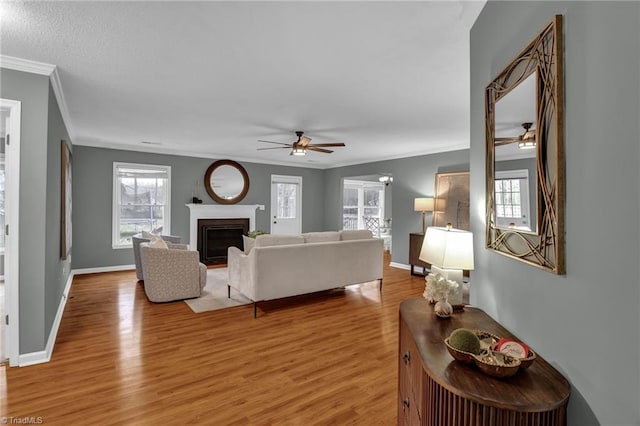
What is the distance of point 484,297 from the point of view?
1738mm

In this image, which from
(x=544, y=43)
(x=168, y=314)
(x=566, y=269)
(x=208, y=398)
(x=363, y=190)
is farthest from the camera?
(x=363, y=190)

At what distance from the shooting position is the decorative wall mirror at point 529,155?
1076 mm

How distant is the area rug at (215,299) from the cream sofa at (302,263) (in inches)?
8.4

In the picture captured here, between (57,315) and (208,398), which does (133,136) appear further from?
(208,398)

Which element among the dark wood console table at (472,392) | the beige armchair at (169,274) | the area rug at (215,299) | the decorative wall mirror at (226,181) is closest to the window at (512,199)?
the dark wood console table at (472,392)

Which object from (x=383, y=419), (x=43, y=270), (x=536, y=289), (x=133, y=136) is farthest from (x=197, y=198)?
(x=536, y=289)

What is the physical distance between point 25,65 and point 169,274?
8.71 feet

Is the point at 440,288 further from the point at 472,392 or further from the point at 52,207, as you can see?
the point at 52,207

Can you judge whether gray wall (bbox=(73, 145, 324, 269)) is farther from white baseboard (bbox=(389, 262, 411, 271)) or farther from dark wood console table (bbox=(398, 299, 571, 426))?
dark wood console table (bbox=(398, 299, 571, 426))

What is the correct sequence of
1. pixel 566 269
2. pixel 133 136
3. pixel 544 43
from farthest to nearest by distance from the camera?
pixel 133 136 < pixel 544 43 < pixel 566 269

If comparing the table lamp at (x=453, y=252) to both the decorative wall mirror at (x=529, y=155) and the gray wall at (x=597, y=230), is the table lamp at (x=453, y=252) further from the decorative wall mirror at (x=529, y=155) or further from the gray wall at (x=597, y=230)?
the gray wall at (x=597, y=230)

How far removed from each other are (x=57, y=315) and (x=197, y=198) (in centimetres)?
380

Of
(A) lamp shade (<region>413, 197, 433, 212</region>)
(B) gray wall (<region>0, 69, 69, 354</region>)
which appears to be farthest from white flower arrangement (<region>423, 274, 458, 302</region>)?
(A) lamp shade (<region>413, 197, 433, 212</region>)

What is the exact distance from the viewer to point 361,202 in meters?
10.3
